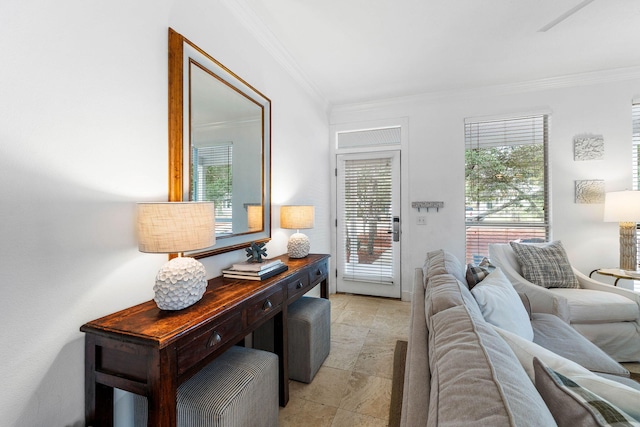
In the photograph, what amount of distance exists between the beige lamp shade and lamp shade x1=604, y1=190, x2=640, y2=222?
11.0ft

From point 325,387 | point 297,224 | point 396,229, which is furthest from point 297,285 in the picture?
point 396,229

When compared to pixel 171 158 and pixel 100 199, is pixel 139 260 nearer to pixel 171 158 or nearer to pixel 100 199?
A: pixel 100 199

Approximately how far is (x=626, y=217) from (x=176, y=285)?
3794mm

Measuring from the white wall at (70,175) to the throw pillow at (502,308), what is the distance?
1.60 metres

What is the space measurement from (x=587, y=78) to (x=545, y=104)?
0.43m

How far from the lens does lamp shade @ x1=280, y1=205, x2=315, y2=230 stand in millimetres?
2393

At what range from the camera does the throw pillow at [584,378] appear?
66 centimetres

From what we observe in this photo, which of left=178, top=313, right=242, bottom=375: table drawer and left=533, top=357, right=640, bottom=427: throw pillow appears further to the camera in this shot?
left=178, top=313, right=242, bottom=375: table drawer

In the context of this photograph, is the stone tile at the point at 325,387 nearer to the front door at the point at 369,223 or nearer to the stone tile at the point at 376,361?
the stone tile at the point at 376,361

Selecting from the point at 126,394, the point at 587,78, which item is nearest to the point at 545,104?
the point at 587,78

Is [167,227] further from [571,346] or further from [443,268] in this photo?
[571,346]

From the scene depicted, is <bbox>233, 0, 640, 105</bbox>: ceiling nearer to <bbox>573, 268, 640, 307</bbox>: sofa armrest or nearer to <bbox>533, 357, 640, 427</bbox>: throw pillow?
<bbox>573, 268, 640, 307</bbox>: sofa armrest

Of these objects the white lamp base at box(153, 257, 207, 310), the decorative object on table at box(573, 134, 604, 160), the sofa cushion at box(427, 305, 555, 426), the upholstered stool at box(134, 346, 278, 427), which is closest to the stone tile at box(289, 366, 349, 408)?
the upholstered stool at box(134, 346, 278, 427)

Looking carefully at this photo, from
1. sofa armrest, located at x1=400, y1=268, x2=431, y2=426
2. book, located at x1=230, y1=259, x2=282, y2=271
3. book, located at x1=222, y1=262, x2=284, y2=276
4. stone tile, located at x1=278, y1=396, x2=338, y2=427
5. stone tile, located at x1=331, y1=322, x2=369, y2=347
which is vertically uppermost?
book, located at x1=230, y1=259, x2=282, y2=271
